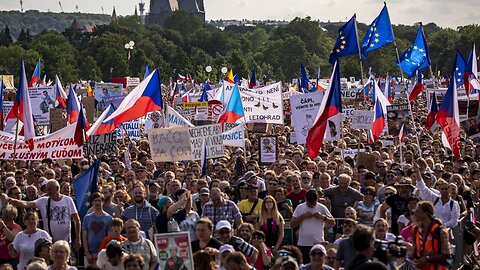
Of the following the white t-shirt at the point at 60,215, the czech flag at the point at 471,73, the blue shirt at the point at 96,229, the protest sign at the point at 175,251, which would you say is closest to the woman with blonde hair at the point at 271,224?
the blue shirt at the point at 96,229

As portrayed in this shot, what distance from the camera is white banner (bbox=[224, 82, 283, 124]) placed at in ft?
86.6

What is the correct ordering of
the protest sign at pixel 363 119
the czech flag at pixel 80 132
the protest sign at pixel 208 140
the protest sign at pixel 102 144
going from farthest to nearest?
the protest sign at pixel 363 119, the protest sign at pixel 102 144, the protest sign at pixel 208 140, the czech flag at pixel 80 132

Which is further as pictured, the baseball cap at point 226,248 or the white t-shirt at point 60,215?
the white t-shirt at point 60,215

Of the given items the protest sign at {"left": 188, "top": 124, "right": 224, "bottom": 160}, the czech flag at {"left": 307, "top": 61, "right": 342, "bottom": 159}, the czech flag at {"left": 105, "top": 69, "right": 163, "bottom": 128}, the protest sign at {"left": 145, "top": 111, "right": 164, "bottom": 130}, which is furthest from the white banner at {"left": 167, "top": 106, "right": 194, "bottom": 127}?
the protest sign at {"left": 145, "top": 111, "right": 164, "bottom": 130}

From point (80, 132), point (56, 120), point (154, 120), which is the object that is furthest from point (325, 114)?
point (154, 120)

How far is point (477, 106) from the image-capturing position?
24297 mm

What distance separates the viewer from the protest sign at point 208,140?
1945 cm

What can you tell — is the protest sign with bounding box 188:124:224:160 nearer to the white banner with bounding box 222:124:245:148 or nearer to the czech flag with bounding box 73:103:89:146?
the czech flag with bounding box 73:103:89:146

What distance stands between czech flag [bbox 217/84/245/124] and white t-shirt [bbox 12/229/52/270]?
12639 millimetres

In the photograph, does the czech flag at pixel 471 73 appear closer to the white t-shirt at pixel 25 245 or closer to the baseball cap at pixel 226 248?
the white t-shirt at pixel 25 245

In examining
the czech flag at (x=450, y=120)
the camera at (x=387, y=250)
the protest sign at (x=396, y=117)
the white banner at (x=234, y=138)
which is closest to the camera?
the camera at (x=387, y=250)

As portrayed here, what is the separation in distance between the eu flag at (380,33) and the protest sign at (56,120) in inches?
273

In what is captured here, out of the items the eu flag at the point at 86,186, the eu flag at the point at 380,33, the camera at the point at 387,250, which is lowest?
the camera at the point at 387,250

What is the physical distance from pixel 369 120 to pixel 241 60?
94.7 metres
